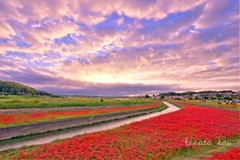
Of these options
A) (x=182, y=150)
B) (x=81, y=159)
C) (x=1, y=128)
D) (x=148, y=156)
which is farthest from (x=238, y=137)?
(x=1, y=128)

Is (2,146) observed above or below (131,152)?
below

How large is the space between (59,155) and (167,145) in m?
Answer: 6.41

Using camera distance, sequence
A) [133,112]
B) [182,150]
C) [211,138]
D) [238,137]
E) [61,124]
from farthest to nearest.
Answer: [133,112], [61,124], [238,137], [211,138], [182,150]

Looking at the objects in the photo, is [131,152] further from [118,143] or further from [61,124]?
[61,124]

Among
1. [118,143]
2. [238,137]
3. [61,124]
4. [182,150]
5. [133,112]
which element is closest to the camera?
[182,150]

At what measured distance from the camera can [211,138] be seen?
12516 mm

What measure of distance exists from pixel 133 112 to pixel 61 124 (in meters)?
20.9

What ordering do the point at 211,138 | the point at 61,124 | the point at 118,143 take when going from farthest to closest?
the point at 61,124 < the point at 211,138 < the point at 118,143

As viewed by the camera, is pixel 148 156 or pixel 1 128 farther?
pixel 1 128

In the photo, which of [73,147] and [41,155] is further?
[73,147]

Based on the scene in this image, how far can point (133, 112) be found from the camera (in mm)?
38125

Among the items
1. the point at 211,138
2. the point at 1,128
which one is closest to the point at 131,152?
the point at 211,138

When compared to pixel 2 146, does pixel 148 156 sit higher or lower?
higher

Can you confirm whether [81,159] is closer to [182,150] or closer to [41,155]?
[41,155]
